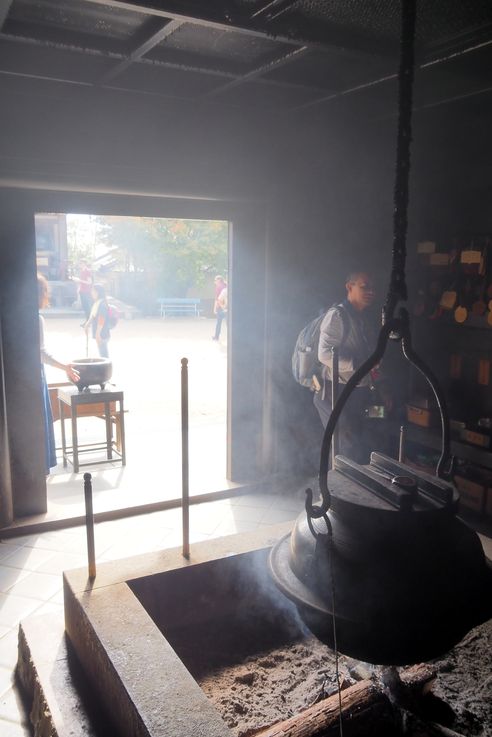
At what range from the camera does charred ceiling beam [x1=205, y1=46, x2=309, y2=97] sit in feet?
10.3

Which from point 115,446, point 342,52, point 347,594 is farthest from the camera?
point 115,446

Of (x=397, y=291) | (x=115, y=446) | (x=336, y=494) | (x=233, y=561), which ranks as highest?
(x=397, y=291)

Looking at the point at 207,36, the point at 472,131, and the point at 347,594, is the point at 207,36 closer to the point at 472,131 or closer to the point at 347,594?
the point at 472,131

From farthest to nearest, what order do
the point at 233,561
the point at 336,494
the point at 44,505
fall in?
the point at 44,505, the point at 233,561, the point at 336,494

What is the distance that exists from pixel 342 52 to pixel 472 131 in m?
1.82

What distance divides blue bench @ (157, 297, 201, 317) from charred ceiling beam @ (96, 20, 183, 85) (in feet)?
55.5

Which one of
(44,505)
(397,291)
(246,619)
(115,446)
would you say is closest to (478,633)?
(246,619)

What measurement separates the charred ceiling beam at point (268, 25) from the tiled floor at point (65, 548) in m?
2.95

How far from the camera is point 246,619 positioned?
8.34ft

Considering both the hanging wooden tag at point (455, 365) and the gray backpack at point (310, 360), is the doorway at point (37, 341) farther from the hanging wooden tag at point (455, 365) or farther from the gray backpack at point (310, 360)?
the hanging wooden tag at point (455, 365)

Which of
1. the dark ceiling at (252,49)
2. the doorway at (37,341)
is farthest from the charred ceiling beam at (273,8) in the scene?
the doorway at (37,341)

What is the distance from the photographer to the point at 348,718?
76.0 inches

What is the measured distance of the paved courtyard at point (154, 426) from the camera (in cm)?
497

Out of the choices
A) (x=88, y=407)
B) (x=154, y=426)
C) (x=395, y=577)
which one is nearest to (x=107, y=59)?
(x=88, y=407)
